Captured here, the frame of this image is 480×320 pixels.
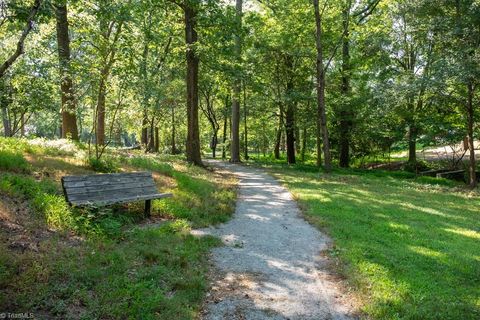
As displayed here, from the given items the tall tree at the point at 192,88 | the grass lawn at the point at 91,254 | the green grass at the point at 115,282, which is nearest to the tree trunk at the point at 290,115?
the tall tree at the point at 192,88

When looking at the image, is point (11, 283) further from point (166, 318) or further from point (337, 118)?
point (337, 118)

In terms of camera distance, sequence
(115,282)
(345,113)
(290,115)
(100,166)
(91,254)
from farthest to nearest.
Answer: (290,115) < (345,113) < (100,166) < (91,254) < (115,282)

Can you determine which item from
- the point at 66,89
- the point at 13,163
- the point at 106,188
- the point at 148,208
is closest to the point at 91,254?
the point at 106,188

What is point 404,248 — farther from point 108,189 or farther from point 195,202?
point 108,189

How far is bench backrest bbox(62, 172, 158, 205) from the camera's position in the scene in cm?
635

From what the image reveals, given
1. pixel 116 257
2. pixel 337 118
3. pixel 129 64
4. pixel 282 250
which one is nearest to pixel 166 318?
pixel 116 257

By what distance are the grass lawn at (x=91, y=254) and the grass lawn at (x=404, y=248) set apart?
2.35 m

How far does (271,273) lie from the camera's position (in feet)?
18.2

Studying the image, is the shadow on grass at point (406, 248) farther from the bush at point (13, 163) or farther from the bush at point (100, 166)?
the bush at point (13, 163)

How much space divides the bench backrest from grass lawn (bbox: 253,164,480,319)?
3.91m

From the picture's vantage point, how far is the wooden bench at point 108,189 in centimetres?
634

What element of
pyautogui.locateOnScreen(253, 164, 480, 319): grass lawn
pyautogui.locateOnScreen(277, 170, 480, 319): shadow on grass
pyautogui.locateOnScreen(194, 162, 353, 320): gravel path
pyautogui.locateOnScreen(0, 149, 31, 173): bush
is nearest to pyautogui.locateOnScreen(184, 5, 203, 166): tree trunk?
pyautogui.locateOnScreen(253, 164, 480, 319): grass lawn

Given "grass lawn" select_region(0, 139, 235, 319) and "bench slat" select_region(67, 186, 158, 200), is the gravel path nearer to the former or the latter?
"grass lawn" select_region(0, 139, 235, 319)

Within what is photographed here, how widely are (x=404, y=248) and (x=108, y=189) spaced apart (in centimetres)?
560
